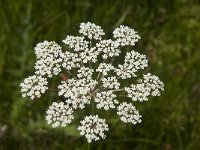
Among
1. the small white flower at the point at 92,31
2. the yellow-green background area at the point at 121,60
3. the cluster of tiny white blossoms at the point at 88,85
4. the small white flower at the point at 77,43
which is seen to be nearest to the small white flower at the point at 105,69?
the cluster of tiny white blossoms at the point at 88,85

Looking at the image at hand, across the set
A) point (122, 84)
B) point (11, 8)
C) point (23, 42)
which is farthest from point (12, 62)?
point (122, 84)

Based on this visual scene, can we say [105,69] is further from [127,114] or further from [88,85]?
[127,114]

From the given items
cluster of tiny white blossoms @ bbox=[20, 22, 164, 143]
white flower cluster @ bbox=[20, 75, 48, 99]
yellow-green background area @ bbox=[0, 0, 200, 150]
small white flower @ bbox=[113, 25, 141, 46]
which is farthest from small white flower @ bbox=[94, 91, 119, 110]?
yellow-green background area @ bbox=[0, 0, 200, 150]

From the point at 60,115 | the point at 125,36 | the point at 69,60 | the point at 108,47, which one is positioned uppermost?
the point at 125,36

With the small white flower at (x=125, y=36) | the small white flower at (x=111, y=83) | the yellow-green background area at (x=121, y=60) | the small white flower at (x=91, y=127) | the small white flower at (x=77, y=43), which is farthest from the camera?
the yellow-green background area at (x=121, y=60)

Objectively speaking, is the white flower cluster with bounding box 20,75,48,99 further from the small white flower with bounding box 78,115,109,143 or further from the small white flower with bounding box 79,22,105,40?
the small white flower with bounding box 79,22,105,40

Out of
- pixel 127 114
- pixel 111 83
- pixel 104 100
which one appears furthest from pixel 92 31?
pixel 127 114

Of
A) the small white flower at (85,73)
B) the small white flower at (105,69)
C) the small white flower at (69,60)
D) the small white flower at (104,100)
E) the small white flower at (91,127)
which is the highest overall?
the small white flower at (69,60)

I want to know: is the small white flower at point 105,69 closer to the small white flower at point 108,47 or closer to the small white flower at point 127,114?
the small white flower at point 108,47

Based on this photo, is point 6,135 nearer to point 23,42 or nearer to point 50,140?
point 50,140
